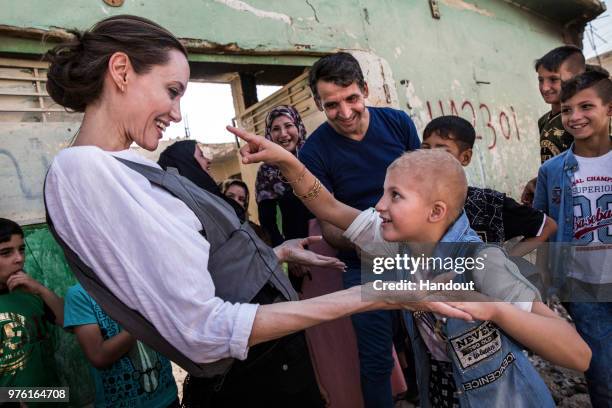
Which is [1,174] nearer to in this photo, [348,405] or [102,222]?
[102,222]

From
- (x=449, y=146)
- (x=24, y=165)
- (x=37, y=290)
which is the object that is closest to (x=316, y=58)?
(x=449, y=146)

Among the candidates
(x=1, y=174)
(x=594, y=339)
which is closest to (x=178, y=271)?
(x=594, y=339)

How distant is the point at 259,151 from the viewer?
146 cm

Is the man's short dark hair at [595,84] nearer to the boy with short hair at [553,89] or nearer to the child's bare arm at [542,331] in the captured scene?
the boy with short hair at [553,89]

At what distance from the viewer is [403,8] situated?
5059 mm

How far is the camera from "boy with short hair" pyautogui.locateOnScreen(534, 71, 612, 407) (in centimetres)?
181

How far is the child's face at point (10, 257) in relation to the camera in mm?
1985

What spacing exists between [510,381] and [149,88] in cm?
126

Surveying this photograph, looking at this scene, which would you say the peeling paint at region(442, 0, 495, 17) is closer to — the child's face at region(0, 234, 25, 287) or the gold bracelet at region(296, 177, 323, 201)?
the gold bracelet at region(296, 177, 323, 201)

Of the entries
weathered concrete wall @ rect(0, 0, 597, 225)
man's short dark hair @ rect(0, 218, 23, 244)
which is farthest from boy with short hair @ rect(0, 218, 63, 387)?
weathered concrete wall @ rect(0, 0, 597, 225)

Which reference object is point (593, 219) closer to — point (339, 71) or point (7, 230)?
point (339, 71)

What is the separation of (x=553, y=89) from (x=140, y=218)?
302 cm

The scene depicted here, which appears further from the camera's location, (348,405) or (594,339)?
(348,405)

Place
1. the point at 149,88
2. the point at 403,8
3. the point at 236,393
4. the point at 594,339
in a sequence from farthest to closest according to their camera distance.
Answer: the point at 403,8
the point at 594,339
the point at 236,393
the point at 149,88
